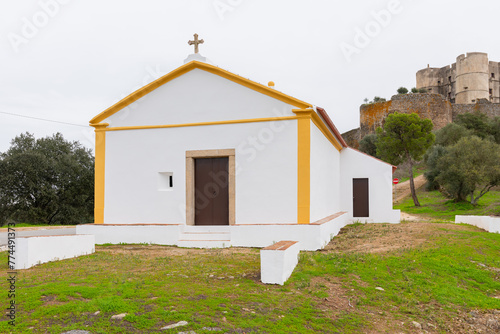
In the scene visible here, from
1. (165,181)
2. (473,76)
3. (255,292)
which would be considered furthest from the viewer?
(473,76)

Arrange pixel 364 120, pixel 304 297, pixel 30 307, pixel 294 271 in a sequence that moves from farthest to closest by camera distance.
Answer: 1. pixel 364 120
2. pixel 294 271
3. pixel 304 297
4. pixel 30 307

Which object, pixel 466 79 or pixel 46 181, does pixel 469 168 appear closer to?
pixel 46 181

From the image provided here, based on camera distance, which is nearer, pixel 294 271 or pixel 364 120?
pixel 294 271

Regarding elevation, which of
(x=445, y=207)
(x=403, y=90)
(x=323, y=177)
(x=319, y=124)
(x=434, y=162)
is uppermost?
(x=403, y=90)

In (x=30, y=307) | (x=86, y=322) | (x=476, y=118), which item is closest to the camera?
(x=86, y=322)

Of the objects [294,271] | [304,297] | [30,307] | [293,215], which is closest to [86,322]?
[30,307]

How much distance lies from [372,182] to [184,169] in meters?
8.71

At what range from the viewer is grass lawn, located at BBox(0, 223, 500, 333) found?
4.85 metres

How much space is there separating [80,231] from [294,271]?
7083 millimetres

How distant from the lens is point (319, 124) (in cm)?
1182

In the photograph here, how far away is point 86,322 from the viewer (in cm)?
469

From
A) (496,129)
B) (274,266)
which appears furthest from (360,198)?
(496,129)

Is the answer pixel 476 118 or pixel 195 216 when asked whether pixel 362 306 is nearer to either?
pixel 195 216

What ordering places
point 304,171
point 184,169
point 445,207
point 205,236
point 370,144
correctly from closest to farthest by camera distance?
point 304,171
point 205,236
point 184,169
point 445,207
point 370,144
